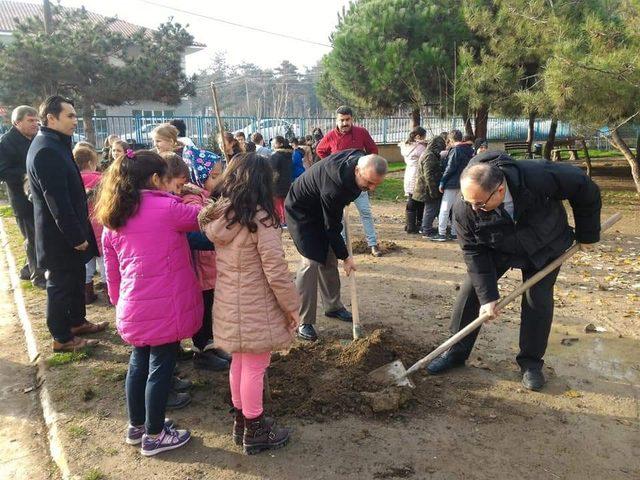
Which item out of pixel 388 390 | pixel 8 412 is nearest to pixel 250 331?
pixel 388 390

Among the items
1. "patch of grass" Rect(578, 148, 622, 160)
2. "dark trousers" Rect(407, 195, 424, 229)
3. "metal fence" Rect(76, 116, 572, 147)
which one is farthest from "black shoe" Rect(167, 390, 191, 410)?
"patch of grass" Rect(578, 148, 622, 160)

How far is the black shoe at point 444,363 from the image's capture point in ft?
12.2

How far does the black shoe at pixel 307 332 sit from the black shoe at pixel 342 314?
0.47 m

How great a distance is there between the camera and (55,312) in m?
3.91

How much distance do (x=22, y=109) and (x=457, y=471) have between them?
16.5ft

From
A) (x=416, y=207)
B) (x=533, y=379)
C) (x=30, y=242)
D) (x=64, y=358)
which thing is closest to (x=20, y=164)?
(x=30, y=242)

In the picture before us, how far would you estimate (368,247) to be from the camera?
7105 millimetres

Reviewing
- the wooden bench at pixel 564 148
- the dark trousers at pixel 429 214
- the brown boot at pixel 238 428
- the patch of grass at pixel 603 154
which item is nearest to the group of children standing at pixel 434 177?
the dark trousers at pixel 429 214

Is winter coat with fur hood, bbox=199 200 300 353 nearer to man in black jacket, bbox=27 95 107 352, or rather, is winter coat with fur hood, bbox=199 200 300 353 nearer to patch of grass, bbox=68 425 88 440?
patch of grass, bbox=68 425 88 440

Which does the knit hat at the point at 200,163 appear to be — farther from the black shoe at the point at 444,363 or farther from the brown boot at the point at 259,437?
the black shoe at the point at 444,363

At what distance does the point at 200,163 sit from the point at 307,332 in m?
1.58

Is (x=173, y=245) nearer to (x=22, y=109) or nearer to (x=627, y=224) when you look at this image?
(x=22, y=109)

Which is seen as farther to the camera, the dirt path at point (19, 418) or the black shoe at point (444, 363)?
the black shoe at point (444, 363)

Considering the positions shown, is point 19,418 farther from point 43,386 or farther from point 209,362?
point 209,362
